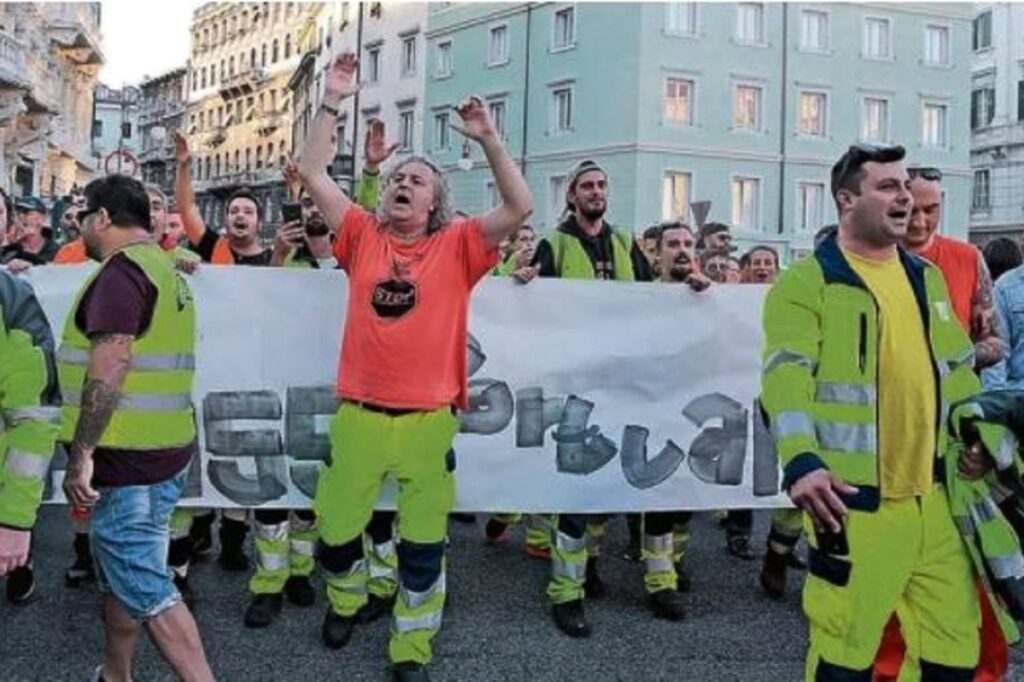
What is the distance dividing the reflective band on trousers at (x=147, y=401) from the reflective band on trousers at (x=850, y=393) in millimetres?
2227

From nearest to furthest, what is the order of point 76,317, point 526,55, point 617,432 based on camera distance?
point 76,317 → point 617,432 → point 526,55

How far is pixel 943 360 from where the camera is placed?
11.7 feet

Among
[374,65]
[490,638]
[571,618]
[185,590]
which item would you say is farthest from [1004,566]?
[374,65]

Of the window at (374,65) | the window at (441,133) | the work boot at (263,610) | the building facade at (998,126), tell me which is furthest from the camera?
the window at (374,65)

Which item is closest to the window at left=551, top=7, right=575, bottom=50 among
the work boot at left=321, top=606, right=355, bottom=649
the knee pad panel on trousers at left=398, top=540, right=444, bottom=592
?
the work boot at left=321, top=606, right=355, bottom=649

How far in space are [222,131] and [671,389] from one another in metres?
104

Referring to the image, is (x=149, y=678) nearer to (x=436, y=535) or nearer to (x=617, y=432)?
(x=436, y=535)

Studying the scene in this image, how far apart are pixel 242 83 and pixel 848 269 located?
101488mm

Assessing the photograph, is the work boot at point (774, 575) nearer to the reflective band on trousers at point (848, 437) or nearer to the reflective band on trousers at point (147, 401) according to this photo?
the reflective band on trousers at point (848, 437)

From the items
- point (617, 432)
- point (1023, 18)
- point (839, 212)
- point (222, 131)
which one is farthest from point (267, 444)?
point (222, 131)

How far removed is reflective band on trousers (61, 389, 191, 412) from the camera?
3992mm

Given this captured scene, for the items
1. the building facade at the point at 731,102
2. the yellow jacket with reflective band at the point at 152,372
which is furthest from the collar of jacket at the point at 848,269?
the building facade at the point at 731,102

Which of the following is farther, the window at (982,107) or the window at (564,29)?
the window at (982,107)

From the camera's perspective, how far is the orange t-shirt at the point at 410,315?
4.59m
